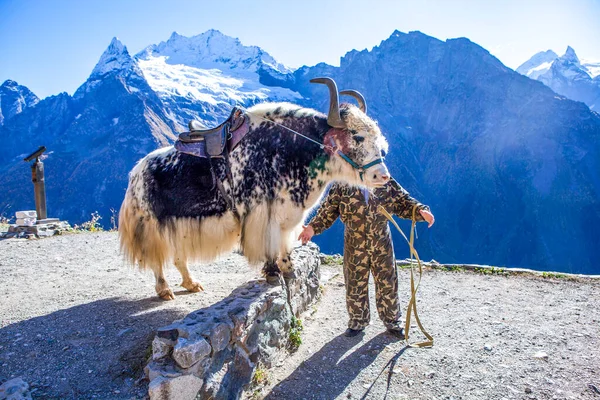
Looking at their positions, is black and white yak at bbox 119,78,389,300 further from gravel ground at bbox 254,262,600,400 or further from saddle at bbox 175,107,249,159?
gravel ground at bbox 254,262,600,400

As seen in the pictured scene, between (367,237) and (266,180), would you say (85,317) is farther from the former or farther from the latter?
(367,237)

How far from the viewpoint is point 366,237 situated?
3.92 metres

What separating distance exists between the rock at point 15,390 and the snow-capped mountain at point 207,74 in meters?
77.4

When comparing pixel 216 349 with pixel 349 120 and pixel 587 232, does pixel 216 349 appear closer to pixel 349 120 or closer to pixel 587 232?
pixel 349 120

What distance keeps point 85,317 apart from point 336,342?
263 centimetres

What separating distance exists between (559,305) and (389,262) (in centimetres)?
307

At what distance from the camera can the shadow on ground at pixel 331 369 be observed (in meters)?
3.18

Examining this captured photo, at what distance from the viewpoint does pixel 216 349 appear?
106 inches

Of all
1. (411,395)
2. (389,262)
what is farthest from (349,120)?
(411,395)

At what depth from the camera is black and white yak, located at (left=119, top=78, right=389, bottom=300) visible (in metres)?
3.57

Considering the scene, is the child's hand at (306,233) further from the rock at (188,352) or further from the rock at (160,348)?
the rock at (160,348)

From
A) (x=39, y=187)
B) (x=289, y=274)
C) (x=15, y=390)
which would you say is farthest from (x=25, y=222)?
(x=289, y=274)

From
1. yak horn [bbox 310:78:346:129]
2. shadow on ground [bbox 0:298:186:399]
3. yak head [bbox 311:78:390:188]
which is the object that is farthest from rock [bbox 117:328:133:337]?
yak horn [bbox 310:78:346:129]

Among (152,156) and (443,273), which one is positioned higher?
(152,156)
